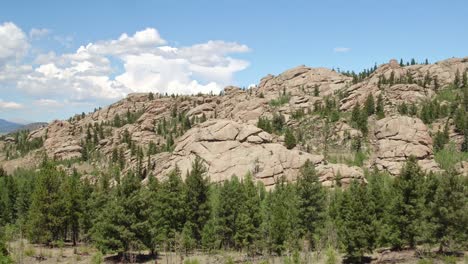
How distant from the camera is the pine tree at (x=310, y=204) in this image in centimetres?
6291

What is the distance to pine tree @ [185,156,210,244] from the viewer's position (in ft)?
216

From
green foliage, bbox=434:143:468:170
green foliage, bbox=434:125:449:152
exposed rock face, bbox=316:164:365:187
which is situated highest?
green foliage, bbox=434:125:449:152

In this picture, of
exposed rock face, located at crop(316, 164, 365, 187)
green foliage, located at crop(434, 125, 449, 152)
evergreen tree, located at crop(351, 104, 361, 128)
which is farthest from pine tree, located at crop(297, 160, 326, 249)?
evergreen tree, located at crop(351, 104, 361, 128)

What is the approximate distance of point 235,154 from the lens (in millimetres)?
149125

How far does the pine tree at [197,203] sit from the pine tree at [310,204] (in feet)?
48.9

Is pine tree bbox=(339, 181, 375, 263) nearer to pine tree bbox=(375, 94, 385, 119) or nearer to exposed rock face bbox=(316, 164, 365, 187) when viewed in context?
exposed rock face bbox=(316, 164, 365, 187)

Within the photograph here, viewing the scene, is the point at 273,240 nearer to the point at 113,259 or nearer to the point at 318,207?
the point at 318,207

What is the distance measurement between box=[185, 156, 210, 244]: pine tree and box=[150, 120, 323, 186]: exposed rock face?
72908mm

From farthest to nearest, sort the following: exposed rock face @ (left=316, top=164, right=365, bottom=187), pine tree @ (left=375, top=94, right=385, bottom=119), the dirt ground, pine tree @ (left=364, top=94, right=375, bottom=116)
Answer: pine tree @ (left=364, top=94, right=375, bottom=116), pine tree @ (left=375, top=94, right=385, bottom=119), exposed rock face @ (left=316, top=164, right=365, bottom=187), the dirt ground

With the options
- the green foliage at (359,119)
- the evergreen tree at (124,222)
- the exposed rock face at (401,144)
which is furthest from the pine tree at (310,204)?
the green foliage at (359,119)

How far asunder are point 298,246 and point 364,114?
13625cm

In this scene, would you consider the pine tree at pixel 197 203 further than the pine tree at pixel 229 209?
No

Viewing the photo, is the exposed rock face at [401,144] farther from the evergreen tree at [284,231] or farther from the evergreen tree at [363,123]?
the evergreen tree at [284,231]

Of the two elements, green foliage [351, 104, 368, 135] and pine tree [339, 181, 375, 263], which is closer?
pine tree [339, 181, 375, 263]
